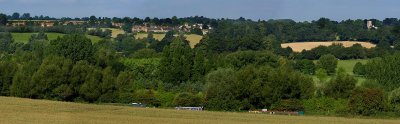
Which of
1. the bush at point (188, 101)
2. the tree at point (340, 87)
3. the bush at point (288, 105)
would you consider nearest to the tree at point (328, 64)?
the tree at point (340, 87)

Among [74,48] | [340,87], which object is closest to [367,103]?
[340,87]

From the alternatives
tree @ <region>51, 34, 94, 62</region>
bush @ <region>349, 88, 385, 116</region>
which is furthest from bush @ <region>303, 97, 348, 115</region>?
tree @ <region>51, 34, 94, 62</region>

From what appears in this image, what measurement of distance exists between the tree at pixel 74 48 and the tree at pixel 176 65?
32.4ft

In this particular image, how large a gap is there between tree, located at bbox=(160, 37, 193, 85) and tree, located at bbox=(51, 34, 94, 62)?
988 cm

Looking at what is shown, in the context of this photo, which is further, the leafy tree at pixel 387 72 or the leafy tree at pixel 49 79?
the leafy tree at pixel 387 72

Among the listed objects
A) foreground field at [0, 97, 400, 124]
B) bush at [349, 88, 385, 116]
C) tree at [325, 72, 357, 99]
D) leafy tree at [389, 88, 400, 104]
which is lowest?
leafy tree at [389, 88, 400, 104]

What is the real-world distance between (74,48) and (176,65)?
13664 mm

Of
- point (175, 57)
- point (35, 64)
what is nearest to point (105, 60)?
point (175, 57)

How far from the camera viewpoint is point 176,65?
4230 inches

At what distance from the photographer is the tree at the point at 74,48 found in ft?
350

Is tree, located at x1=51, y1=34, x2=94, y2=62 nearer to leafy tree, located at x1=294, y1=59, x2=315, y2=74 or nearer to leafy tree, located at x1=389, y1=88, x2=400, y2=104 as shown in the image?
leafy tree, located at x1=294, y1=59, x2=315, y2=74

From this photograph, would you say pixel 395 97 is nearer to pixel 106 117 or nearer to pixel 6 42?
pixel 106 117

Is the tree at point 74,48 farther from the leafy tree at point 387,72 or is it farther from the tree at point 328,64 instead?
the tree at point 328,64

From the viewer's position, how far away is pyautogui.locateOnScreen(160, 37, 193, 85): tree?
106812mm
